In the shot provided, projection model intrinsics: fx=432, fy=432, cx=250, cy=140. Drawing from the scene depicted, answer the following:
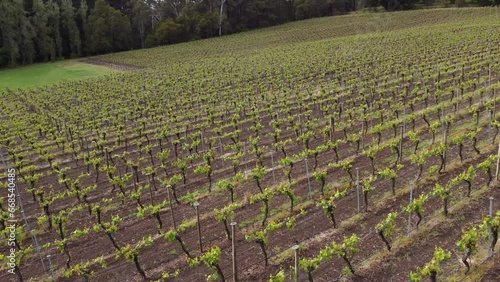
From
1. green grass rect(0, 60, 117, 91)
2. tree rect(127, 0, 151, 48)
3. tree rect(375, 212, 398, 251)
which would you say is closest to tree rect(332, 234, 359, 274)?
tree rect(375, 212, 398, 251)

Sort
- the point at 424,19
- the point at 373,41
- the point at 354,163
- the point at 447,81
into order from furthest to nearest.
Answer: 1. the point at 424,19
2. the point at 373,41
3. the point at 447,81
4. the point at 354,163

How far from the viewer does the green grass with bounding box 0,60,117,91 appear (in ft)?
179

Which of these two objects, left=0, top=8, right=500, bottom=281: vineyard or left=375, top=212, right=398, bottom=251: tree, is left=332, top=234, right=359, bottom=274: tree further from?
left=375, top=212, right=398, bottom=251: tree

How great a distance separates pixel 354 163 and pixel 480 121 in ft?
24.9

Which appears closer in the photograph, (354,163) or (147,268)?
(147,268)

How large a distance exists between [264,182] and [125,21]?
7511 cm

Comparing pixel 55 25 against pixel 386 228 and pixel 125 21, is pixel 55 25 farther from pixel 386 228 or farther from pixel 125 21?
pixel 386 228

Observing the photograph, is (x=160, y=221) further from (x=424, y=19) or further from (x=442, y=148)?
(x=424, y=19)

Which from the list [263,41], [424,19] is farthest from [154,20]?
[424,19]

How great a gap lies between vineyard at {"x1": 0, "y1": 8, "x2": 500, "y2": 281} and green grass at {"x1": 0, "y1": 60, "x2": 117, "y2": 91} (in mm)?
17861

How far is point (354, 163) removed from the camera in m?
17.5

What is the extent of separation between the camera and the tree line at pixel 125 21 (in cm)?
7344

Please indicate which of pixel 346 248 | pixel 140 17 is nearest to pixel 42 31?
pixel 140 17

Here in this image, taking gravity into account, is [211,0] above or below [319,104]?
above
